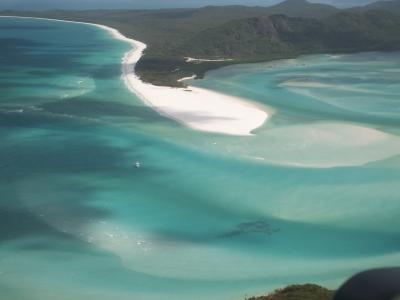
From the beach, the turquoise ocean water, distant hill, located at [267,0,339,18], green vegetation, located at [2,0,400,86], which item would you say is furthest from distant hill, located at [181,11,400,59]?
distant hill, located at [267,0,339,18]

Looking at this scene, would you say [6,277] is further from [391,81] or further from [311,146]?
[391,81]

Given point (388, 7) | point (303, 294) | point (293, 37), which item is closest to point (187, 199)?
point (303, 294)

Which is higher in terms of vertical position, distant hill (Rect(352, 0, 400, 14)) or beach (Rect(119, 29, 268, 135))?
distant hill (Rect(352, 0, 400, 14))

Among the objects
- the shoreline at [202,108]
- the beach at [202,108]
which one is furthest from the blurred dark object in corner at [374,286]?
the beach at [202,108]

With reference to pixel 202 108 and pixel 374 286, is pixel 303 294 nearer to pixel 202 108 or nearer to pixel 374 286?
pixel 374 286

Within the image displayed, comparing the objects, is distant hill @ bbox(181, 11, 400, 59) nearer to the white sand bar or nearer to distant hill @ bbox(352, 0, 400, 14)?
the white sand bar
